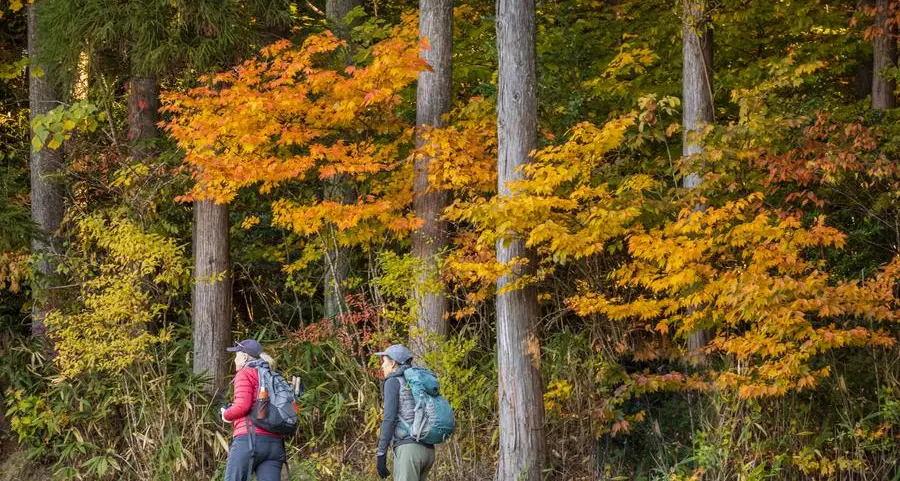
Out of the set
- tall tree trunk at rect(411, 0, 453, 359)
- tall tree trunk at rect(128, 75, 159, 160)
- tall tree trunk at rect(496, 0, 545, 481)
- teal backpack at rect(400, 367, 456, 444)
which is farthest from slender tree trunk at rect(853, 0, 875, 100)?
teal backpack at rect(400, 367, 456, 444)

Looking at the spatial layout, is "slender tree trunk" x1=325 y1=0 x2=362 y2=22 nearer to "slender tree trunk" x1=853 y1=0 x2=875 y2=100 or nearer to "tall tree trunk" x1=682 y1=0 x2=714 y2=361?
"tall tree trunk" x1=682 y1=0 x2=714 y2=361

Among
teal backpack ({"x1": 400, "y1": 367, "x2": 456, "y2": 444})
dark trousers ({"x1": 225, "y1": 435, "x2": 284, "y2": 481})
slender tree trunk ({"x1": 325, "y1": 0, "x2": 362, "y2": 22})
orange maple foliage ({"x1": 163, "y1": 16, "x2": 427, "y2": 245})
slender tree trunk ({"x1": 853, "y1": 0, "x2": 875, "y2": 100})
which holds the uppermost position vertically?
slender tree trunk ({"x1": 325, "y1": 0, "x2": 362, "y2": 22})

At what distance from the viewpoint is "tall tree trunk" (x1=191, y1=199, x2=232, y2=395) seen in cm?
1380

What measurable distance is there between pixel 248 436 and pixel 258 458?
203 mm

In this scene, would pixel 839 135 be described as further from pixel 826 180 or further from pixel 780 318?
pixel 780 318

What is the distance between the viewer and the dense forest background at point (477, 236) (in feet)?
35.0

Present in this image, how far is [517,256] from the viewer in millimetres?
11266

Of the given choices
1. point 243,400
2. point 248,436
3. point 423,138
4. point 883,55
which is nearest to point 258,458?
point 248,436

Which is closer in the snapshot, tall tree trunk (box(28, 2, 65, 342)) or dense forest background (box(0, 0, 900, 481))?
dense forest background (box(0, 0, 900, 481))

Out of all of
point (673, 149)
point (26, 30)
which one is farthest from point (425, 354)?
point (26, 30)

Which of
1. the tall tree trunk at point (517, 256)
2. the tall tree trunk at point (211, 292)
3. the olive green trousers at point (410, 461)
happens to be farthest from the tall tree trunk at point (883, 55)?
the tall tree trunk at point (211, 292)

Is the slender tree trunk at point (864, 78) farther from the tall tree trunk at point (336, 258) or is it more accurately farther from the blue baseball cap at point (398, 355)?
the blue baseball cap at point (398, 355)

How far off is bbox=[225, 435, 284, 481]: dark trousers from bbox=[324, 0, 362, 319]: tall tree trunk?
399 centimetres

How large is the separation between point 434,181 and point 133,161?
4.49m
